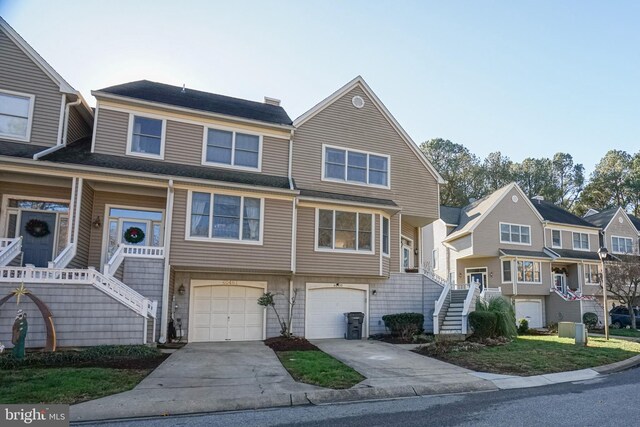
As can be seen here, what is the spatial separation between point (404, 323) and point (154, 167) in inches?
439

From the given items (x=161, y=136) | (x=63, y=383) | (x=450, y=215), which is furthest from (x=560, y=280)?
(x=63, y=383)

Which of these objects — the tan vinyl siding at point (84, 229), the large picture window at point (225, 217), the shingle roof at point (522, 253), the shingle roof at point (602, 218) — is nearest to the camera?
the tan vinyl siding at point (84, 229)

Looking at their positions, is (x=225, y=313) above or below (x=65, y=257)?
below

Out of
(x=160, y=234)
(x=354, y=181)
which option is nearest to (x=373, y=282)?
(x=354, y=181)

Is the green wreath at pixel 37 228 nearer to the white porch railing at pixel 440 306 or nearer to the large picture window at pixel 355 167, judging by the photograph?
the large picture window at pixel 355 167

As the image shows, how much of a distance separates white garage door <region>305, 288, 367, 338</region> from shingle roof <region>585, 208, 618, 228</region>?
89.8 feet

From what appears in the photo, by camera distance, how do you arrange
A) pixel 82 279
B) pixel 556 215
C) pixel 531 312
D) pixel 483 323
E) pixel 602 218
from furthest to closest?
pixel 602 218 → pixel 556 215 → pixel 531 312 → pixel 483 323 → pixel 82 279

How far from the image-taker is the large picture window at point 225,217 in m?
14.6

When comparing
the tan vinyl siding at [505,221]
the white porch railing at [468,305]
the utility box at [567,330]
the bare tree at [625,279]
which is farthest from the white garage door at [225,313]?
the bare tree at [625,279]

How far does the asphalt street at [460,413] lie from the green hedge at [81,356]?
4168 millimetres

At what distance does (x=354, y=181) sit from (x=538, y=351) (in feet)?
30.4

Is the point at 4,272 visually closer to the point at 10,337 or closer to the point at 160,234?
the point at 10,337

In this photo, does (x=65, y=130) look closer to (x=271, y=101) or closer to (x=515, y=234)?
(x=271, y=101)

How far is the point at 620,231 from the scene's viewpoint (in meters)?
35.4
